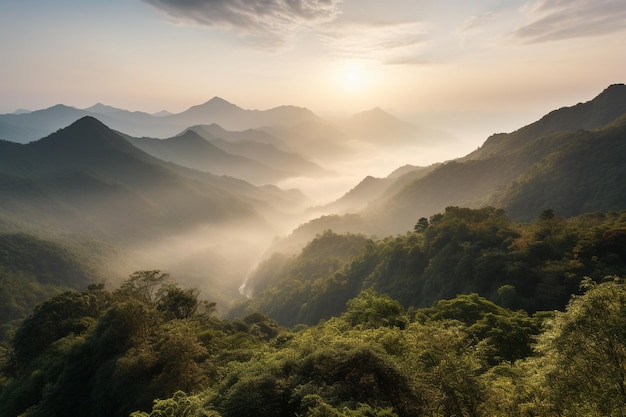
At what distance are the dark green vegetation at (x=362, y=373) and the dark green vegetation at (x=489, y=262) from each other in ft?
65.4

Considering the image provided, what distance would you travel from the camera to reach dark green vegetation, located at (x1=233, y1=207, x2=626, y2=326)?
55.2 meters

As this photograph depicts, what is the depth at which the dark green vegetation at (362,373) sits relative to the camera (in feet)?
52.7

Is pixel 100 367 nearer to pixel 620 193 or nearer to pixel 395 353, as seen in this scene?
pixel 395 353

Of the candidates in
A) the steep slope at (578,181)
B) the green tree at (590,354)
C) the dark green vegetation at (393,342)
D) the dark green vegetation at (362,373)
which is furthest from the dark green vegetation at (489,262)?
the steep slope at (578,181)

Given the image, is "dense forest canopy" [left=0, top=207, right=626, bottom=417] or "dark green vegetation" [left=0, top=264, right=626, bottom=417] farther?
"dense forest canopy" [left=0, top=207, right=626, bottom=417]

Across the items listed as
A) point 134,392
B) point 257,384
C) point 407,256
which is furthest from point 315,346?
point 407,256

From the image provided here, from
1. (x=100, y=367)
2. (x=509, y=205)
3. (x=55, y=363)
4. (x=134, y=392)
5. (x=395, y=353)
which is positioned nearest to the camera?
(x=395, y=353)

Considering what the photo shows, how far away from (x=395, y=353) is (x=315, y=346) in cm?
638

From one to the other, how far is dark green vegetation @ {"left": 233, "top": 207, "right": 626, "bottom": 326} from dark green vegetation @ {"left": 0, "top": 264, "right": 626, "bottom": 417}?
19.9 metres

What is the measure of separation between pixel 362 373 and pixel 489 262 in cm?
5268

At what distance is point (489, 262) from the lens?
63844 mm

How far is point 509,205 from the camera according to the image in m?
150

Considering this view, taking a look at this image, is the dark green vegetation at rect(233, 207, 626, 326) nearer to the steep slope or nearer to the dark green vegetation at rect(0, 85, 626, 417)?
the dark green vegetation at rect(0, 85, 626, 417)

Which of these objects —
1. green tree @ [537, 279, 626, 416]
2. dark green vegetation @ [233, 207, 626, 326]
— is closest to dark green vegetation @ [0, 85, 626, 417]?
green tree @ [537, 279, 626, 416]
